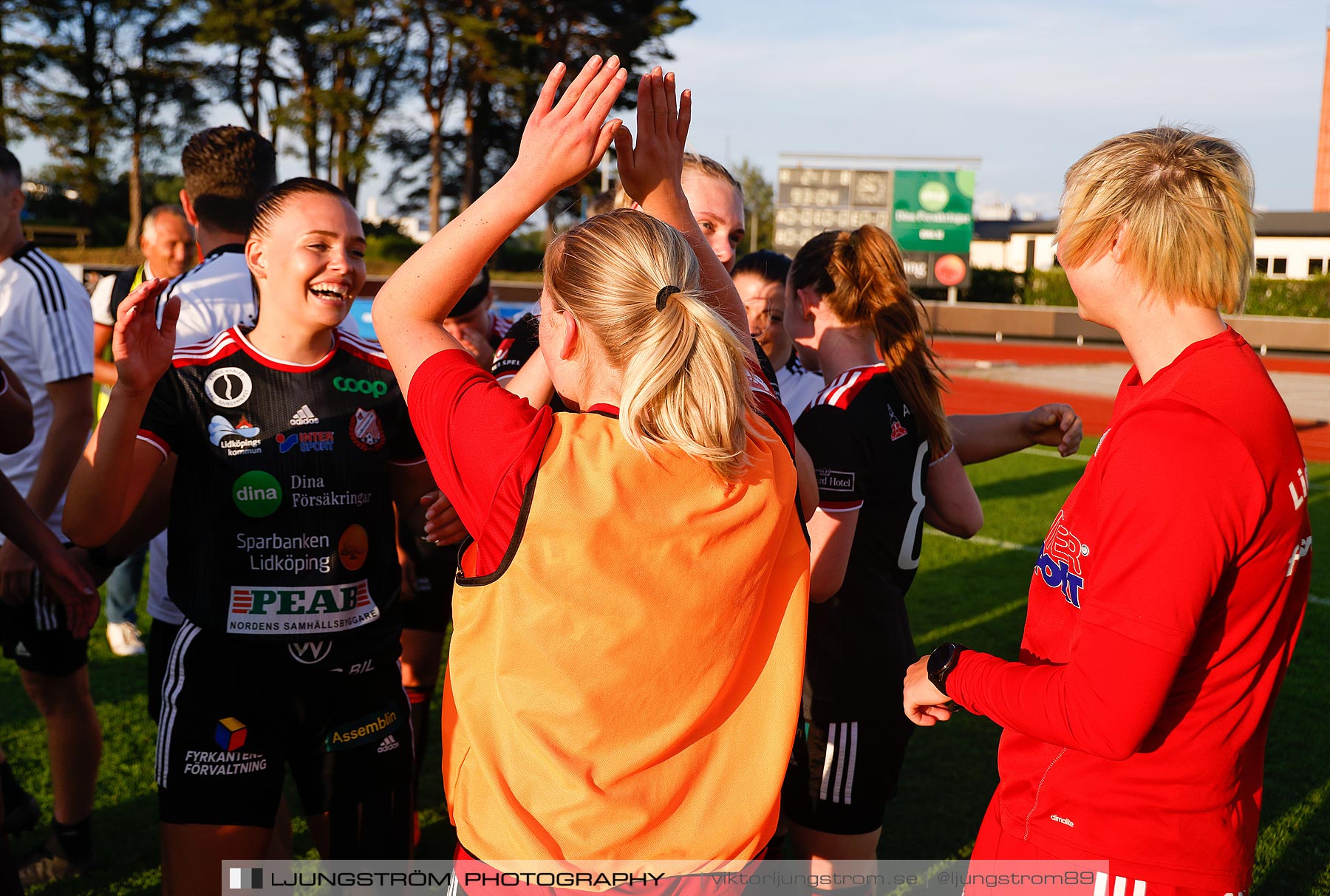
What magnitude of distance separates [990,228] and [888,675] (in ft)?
209

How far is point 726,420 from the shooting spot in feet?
5.18

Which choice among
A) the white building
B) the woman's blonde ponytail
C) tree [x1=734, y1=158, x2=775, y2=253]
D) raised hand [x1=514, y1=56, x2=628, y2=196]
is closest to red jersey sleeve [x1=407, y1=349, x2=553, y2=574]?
the woman's blonde ponytail

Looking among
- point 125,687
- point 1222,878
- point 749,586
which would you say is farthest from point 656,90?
point 125,687

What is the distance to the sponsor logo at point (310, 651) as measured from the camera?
255 centimetres

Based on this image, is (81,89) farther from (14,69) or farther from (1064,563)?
(1064,563)

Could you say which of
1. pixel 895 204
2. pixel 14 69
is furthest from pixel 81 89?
pixel 895 204

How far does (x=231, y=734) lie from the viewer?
245 cm

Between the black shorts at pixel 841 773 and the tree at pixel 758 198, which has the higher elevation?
the tree at pixel 758 198

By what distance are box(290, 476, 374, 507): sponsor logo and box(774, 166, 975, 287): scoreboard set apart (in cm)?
3031

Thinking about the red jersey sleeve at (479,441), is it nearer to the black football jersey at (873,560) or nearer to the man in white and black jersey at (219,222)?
the black football jersey at (873,560)

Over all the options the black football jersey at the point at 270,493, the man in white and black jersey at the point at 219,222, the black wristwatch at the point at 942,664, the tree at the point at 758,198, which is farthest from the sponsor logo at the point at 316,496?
the tree at the point at 758,198

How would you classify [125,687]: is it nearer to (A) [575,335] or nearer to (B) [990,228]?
(A) [575,335]

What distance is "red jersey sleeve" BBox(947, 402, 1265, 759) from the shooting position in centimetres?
148

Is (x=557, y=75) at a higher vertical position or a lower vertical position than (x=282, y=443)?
higher
